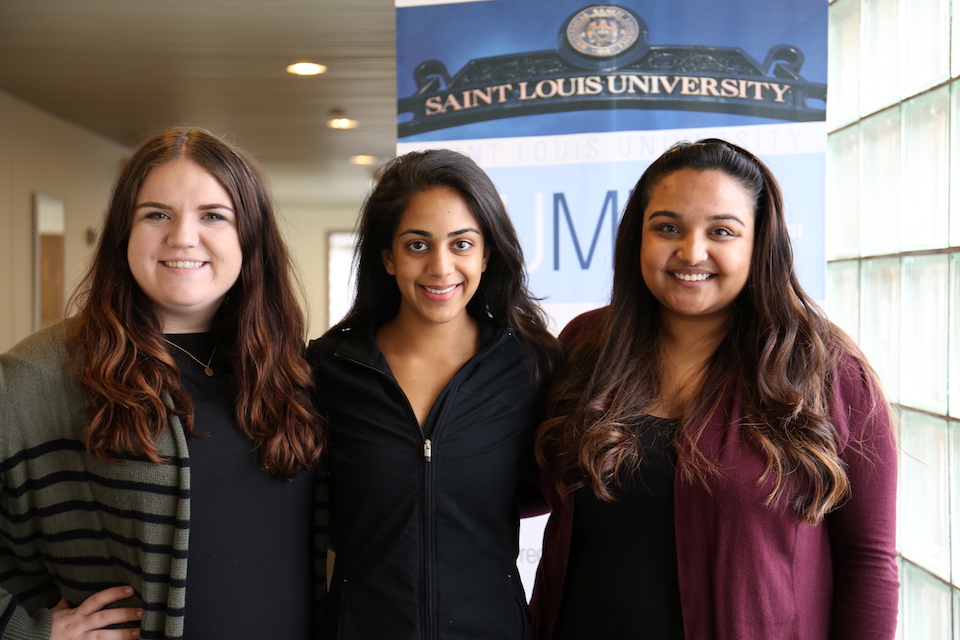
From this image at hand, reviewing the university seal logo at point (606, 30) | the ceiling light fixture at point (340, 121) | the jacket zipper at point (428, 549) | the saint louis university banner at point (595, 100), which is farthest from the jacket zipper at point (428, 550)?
the ceiling light fixture at point (340, 121)

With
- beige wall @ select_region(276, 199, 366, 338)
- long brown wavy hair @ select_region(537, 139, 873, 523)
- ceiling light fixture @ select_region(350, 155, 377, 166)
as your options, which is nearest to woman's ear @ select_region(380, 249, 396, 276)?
long brown wavy hair @ select_region(537, 139, 873, 523)

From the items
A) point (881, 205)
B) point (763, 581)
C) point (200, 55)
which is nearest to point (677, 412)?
point (763, 581)

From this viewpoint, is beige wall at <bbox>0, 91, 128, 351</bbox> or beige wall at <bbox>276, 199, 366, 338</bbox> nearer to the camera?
beige wall at <bbox>0, 91, 128, 351</bbox>

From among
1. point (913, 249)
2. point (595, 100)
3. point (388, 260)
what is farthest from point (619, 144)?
point (388, 260)

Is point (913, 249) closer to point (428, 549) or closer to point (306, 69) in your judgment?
point (428, 549)

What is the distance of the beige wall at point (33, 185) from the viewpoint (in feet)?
19.9

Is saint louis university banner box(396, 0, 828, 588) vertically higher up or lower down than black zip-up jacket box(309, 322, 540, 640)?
higher up

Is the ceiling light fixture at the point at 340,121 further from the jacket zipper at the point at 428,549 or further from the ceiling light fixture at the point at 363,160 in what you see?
the jacket zipper at the point at 428,549

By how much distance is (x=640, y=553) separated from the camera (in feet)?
4.97

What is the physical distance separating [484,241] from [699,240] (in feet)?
1.70

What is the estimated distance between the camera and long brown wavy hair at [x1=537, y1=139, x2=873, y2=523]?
1.44 m

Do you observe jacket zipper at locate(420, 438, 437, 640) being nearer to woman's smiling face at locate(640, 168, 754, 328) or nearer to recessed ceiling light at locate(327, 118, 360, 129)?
woman's smiling face at locate(640, 168, 754, 328)

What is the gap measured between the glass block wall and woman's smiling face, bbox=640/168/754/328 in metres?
0.95

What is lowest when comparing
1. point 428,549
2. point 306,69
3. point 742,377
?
point 428,549
